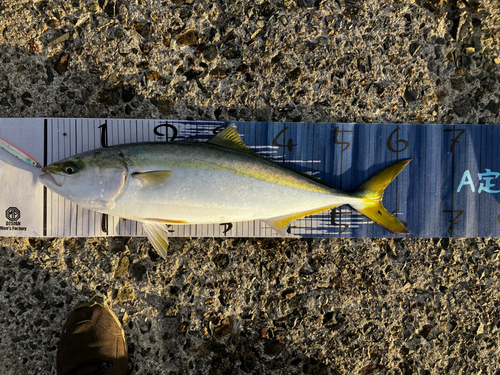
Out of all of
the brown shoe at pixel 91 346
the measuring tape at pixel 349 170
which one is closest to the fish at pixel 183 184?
the measuring tape at pixel 349 170

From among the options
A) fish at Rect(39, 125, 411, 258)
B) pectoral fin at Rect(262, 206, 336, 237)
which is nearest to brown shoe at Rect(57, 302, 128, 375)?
fish at Rect(39, 125, 411, 258)

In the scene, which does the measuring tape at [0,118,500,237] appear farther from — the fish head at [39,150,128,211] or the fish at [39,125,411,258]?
the fish head at [39,150,128,211]

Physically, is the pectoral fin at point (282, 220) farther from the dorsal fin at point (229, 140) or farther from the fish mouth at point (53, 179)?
the fish mouth at point (53, 179)

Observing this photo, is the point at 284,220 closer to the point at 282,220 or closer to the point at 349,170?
the point at 282,220

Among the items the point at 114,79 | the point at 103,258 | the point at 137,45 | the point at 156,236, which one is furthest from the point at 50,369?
the point at 137,45

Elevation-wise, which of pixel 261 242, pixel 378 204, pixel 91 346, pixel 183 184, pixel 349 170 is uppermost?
pixel 349 170

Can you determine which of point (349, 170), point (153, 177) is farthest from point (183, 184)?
point (349, 170)

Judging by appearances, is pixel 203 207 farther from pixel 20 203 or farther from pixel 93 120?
pixel 20 203
